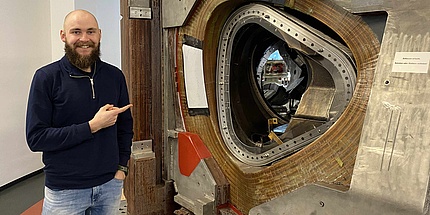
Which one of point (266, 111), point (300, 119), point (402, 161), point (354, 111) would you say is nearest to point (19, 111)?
point (266, 111)

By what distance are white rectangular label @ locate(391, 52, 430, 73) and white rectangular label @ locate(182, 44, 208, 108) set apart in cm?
125

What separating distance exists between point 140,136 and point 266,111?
2.86 ft

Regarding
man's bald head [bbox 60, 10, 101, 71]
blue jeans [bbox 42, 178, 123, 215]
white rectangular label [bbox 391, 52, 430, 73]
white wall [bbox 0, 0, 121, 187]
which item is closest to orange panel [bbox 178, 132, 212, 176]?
blue jeans [bbox 42, 178, 123, 215]

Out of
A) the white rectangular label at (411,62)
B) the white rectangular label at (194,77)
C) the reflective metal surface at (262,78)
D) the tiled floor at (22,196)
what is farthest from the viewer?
the tiled floor at (22,196)

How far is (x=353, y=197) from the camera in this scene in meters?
1.35

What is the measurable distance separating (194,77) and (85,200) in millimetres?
995

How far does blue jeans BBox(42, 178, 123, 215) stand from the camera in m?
1.66

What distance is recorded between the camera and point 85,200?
1.71 m

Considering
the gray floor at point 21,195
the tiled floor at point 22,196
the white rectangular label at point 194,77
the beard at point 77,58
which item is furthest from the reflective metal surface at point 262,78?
the gray floor at point 21,195

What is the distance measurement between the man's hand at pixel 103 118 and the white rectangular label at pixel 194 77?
750 millimetres

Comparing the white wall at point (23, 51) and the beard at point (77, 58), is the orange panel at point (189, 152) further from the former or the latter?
the white wall at point (23, 51)

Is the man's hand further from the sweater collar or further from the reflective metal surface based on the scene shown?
the reflective metal surface

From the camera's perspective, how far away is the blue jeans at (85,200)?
5.44 ft

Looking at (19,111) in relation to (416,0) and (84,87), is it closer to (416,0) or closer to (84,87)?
(84,87)
